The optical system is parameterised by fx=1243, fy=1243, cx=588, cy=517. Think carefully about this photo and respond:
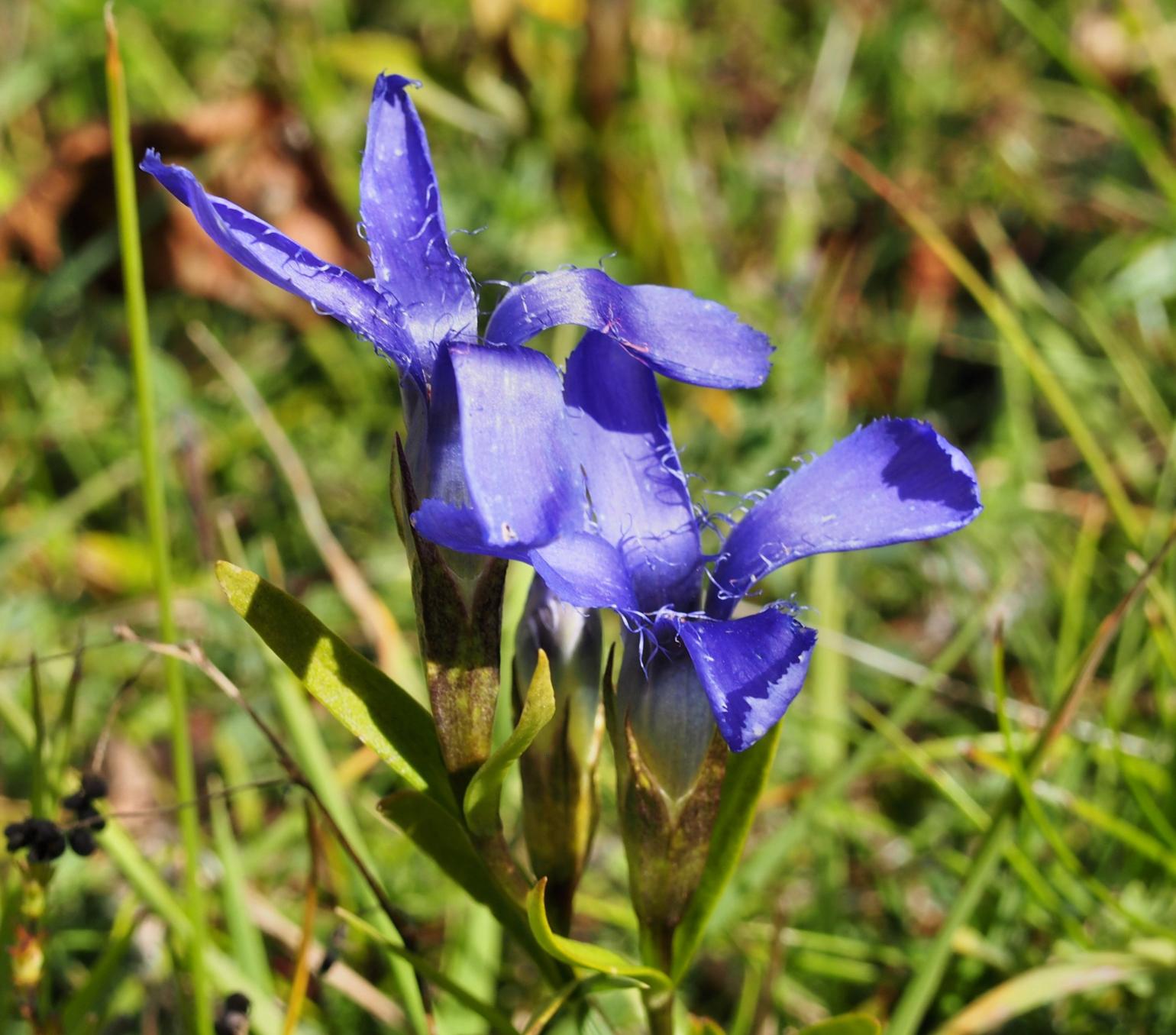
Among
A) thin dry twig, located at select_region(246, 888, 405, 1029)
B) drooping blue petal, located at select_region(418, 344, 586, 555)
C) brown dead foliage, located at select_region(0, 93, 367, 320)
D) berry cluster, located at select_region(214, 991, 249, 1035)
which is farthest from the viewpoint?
brown dead foliage, located at select_region(0, 93, 367, 320)

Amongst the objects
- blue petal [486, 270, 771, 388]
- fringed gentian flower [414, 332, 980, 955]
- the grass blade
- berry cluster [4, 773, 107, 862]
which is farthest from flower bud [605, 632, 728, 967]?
berry cluster [4, 773, 107, 862]

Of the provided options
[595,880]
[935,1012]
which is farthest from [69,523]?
[935,1012]

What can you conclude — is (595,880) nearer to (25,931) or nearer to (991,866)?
(991,866)

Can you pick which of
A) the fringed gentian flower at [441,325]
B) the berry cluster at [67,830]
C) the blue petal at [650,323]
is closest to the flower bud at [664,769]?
the fringed gentian flower at [441,325]

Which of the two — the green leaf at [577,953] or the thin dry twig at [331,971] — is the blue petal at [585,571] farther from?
the thin dry twig at [331,971]

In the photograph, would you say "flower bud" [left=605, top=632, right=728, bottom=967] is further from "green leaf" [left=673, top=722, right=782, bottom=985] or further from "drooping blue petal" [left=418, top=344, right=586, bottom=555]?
"drooping blue petal" [left=418, top=344, right=586, bottom=555]

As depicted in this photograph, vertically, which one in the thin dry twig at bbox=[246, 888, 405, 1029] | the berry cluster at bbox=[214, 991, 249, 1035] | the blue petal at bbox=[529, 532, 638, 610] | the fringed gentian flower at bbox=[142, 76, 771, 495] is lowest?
the thin dry twig at bbox=[246, 888, 405, 1029]

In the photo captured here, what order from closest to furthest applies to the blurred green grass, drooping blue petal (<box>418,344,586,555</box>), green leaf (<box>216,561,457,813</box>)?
drooping blue petal (<box>418,344,586,555</box>), green leaf (<box>216,561,457,813</box>), the blurred green grass
